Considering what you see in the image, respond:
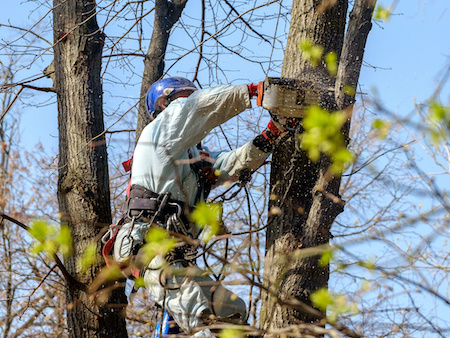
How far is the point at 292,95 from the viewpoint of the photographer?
2.98 metres

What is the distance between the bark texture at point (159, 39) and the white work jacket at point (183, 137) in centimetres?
125

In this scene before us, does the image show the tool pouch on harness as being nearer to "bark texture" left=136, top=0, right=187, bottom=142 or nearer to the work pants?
the work pants

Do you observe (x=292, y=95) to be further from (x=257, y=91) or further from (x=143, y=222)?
(x=143, y=222)

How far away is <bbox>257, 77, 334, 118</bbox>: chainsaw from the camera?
Answer: 117 inches

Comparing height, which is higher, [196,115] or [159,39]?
[159,39]

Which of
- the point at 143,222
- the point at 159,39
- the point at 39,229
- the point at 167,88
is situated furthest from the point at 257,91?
the point at 159,39

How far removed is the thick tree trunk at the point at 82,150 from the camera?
3.74 metres

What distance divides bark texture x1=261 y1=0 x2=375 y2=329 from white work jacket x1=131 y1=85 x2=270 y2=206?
38cm

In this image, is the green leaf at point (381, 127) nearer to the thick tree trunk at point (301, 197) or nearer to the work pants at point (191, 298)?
the thick tree trunk at point (301, 197)

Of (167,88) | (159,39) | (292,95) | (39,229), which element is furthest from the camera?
(159,39)

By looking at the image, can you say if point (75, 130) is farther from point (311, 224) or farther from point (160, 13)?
point (311, 224)

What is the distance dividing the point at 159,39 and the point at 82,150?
1.46m

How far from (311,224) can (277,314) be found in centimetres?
50

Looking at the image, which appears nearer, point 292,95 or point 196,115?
point 292,95
